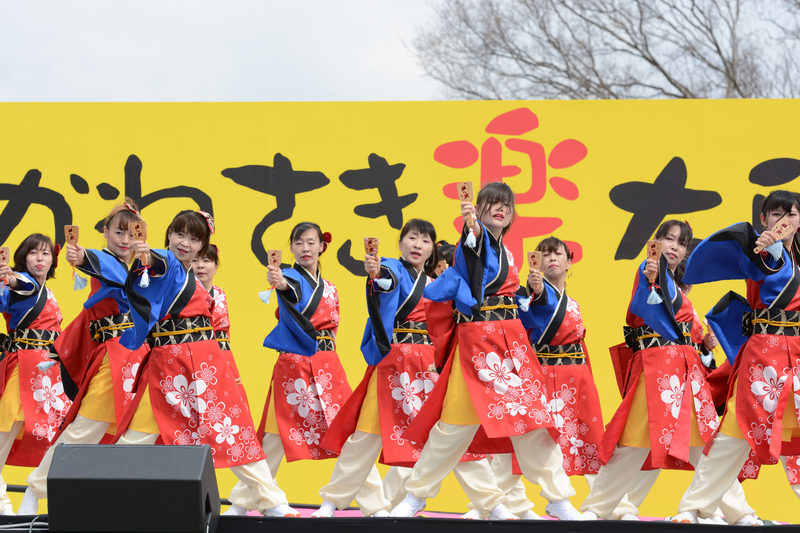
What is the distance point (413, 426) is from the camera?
3.60m

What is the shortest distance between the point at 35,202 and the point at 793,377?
507 centimetres

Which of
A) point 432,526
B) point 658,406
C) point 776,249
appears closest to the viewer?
point 432,526

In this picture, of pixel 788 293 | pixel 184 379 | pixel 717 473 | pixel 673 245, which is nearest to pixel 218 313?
pixel 184 379

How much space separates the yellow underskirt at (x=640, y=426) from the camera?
390cm

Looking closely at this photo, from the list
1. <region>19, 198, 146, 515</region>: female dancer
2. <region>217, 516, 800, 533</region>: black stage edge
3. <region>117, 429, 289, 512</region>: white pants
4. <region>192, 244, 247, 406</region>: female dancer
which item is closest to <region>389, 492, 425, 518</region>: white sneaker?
<region>217, 516, 800, 533</region>: black stage edge

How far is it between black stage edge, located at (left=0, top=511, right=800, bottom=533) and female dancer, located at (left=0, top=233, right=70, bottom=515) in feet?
4.93

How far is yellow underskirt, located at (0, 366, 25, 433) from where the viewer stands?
4.39 metres

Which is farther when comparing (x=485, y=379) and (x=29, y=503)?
(x=29, y=503)

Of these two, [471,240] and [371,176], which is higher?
[371,176]

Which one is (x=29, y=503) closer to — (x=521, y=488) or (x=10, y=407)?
(x=10, y=407)

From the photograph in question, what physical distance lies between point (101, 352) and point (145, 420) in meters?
0.74

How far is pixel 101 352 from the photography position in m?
4.05

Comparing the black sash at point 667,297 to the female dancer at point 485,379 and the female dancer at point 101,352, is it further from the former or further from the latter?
the female dancer at point 101,352

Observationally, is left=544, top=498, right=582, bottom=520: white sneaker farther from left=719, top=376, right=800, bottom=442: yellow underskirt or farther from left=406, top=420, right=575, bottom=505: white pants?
left=719, top=376, right=800, bottom=442: yellow underskirt
